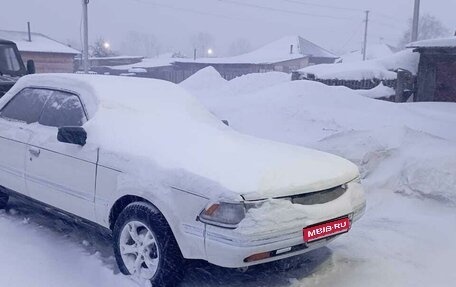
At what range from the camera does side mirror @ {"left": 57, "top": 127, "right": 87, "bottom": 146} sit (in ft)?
12.3

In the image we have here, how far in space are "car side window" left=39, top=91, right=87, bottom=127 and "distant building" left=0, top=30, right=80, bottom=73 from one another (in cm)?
2863

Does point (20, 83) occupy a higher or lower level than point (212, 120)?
higher

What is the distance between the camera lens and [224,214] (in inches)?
115

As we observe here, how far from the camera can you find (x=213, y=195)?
9.65 ft

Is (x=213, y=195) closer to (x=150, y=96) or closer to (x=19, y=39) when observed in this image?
(x=150, y=96)

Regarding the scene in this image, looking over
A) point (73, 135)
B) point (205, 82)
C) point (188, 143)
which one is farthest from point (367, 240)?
point (205, 82)

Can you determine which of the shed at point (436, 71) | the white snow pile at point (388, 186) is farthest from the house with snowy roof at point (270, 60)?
the white snow pile at point (388, 186)

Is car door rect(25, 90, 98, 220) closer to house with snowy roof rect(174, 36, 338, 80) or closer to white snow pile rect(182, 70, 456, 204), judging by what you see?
white snow pile rect(182, 70, 456, 204)

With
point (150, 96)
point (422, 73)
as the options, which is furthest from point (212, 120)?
point (422, 73)

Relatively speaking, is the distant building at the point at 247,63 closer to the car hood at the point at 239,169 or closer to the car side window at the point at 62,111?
the car side window at the point at 62,111

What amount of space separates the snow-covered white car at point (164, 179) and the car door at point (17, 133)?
0.04ft

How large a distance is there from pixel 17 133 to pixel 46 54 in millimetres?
30055

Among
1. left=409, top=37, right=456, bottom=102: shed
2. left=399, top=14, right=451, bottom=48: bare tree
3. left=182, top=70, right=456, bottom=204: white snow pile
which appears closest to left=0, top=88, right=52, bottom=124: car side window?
left=182, top=70, right=456, bottom=204: white snow pile

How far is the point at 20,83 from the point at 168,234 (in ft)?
9.26
